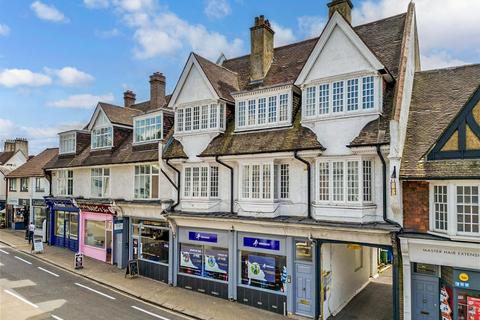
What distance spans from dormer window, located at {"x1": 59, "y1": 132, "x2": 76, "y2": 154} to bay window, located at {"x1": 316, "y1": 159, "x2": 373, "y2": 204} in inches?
827

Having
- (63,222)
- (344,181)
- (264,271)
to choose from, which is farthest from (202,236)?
(63,222)

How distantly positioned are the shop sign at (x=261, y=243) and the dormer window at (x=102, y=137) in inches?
507

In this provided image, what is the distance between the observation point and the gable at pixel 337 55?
12945 mm

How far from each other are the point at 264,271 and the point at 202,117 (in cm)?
805

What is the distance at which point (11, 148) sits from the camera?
45.2m

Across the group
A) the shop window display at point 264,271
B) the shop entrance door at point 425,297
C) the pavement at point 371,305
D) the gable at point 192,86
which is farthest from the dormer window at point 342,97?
the pavement at point 371,305

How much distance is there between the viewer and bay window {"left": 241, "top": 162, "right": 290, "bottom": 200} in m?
14.6

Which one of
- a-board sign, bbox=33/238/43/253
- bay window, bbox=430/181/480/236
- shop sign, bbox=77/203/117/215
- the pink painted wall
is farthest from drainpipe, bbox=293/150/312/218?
a-board sign, bbox=33/238/43/253

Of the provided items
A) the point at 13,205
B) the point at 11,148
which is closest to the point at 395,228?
the point at 13,205

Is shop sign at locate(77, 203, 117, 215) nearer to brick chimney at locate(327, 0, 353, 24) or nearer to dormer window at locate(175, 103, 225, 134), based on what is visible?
dormer window at locate(175, 103, 225, 134)

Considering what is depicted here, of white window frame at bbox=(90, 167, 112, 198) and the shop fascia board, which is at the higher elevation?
white window frame at bbox=(90, 167, 112, 198)

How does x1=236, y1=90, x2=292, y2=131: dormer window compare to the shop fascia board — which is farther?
x1=236, y1=90, x2=292, y2=131: dormer window

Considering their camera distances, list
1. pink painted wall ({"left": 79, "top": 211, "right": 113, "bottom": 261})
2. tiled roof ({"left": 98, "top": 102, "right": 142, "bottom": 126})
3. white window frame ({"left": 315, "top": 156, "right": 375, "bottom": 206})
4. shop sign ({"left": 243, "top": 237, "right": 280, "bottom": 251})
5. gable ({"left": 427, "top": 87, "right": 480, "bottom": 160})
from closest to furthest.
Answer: gable ({"left": 427, "top": 87, "right": 480, "bottom": 160}) → white window frame ({"left": 315, "top": 156, "right": 375, "bottom": 206}) → shop sign ({"left": 243, "top": 237, "right": 280, "bottom": 251}) → pink painted wall ({"left": 79, "top": 211, "right": 113, "bottom": 261}) → tiled roof ({"left": 98, "top": 102, "right": 142, "bottom": 126})

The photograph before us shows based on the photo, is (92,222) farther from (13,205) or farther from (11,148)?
(11,148)
